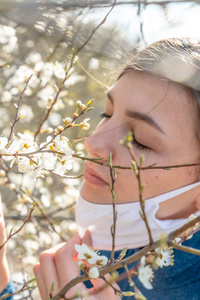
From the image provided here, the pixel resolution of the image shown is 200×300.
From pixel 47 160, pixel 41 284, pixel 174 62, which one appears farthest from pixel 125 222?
pixel 174 62

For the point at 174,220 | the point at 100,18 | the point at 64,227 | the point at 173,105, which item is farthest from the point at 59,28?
the point at 64,227

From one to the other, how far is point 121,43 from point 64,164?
15.0 inches

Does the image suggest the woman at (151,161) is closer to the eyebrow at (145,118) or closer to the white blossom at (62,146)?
the eyebrow at (145,118)

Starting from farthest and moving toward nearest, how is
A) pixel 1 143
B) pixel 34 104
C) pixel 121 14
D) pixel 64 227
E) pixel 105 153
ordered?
pixel 64 227, pixel 34 104, pixel 105 153, pixel 121 14, pixel 1 143

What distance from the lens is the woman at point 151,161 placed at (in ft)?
3.84

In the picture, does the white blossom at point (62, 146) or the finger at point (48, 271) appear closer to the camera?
the white blossom at point (62, 146)

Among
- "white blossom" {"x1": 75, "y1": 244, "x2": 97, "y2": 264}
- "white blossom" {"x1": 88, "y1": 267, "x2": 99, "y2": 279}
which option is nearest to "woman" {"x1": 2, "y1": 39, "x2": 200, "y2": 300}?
"white blossom" {"x1": 75, "y1": 244, "x2": 97, "y2": 264}

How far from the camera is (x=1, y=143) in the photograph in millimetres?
887

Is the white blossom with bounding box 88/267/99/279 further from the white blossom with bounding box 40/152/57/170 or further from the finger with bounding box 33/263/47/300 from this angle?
the finger with bounding box 33/263/47/300

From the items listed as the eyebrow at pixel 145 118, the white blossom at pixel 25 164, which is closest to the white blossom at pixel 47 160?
the white blossom at pixel 25 164

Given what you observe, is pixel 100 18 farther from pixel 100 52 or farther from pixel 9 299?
pixel 9 299

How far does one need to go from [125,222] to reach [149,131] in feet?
1.21

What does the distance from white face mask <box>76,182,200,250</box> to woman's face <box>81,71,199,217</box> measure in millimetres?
60

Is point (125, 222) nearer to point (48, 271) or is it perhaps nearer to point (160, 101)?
point (48, 271)
